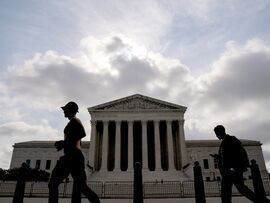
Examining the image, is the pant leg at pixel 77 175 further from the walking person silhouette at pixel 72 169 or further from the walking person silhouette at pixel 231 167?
the walking person silhouette at pixel 231 167

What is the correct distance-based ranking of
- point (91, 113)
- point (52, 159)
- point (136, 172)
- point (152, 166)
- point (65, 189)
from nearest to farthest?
point (136, 172) → point (65, 189) → point (91, 113) → point (152, 166) → point (52, 159)

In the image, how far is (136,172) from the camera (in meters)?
9.94

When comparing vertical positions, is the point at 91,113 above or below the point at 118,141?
above

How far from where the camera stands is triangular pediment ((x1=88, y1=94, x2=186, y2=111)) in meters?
52.1

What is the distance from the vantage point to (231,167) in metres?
7.61

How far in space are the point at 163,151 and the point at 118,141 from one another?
1209 centimetres

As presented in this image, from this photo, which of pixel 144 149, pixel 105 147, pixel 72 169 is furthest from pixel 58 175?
pixel 105 147

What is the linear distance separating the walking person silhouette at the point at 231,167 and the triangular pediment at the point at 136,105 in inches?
1741

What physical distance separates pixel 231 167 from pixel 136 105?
45.3 metres

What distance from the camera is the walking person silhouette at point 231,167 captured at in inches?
287

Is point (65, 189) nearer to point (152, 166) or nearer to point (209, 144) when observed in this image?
point (152, 166)

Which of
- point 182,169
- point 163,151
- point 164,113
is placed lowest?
point 182,169

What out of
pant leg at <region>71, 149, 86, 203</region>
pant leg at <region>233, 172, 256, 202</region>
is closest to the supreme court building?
pant leg at <region>233, 172, 256, 202</region>

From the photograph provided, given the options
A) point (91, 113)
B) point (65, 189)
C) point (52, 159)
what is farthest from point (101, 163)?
point (65, 189)
